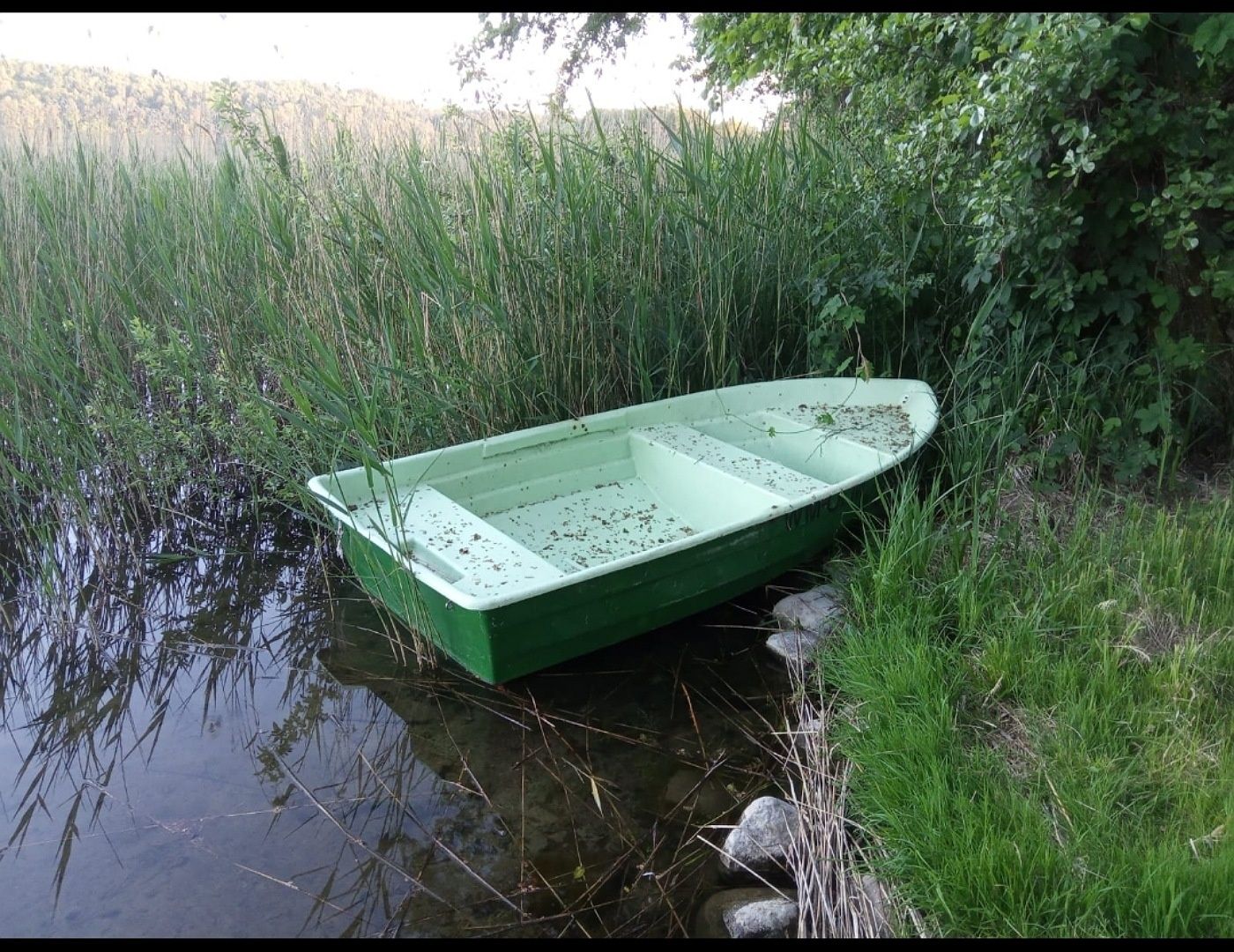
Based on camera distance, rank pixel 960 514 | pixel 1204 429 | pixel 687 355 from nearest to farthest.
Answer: pixel 960 514 < pixel 1204 429 < pixel 687 355

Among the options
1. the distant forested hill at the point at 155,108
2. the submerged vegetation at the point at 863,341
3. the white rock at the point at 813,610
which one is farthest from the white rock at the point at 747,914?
the distant forested hill at the point at 155,108

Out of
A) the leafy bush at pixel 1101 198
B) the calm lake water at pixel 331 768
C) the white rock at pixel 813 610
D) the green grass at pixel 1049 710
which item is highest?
the leafy bush at pixel 1101 198

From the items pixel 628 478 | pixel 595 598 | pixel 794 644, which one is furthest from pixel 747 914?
pixel 628 478

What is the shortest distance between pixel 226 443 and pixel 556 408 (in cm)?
154

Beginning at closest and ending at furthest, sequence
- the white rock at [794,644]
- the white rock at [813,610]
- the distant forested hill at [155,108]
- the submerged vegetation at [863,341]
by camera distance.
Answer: the submerged vegetation at [863,341], the white rock at [794,644], the white rock at [813,610], the distant forested hill at [155,108]

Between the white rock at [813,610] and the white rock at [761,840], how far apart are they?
36.8 inches

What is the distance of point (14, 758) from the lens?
2.78 meters

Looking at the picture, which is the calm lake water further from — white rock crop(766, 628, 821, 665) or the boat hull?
the boat hull

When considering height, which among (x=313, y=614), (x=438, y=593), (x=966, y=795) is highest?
(x=438, y=593)

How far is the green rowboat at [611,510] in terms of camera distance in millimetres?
2754

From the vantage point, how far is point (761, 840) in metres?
2.34

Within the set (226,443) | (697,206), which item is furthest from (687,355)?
(226,443)

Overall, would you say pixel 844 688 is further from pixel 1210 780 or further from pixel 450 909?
pixel 450 909

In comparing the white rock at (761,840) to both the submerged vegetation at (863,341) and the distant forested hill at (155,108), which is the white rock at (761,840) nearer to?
the submerged vegetation at (863,341)
